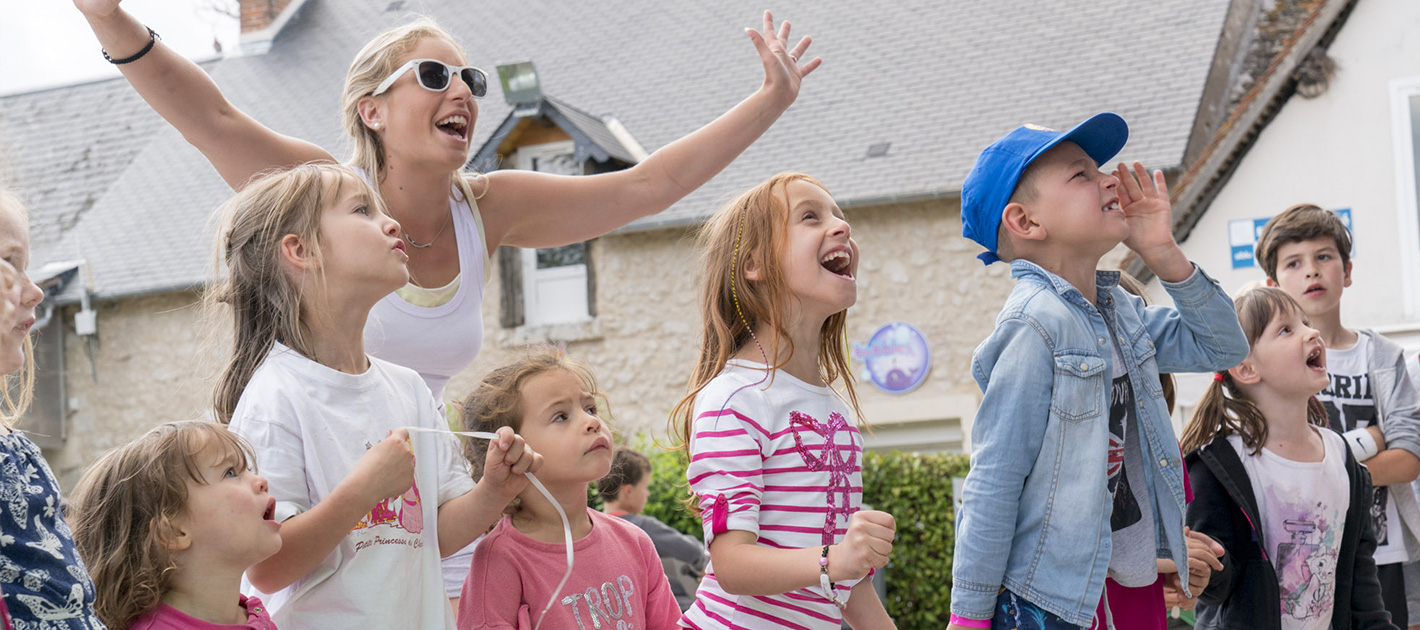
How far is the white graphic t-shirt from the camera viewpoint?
14.7ft

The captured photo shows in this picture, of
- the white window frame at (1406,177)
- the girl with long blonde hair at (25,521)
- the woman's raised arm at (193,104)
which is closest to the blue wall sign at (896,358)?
the white window frame at (1406,177)

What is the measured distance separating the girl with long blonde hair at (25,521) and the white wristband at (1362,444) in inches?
155

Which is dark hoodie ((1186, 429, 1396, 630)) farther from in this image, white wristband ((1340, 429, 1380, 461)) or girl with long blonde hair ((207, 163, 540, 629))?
girl with long blonde hair ((207, 163, 540, 629))

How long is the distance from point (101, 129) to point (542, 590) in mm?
18044

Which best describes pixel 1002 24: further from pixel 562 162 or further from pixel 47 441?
pixel 47 441

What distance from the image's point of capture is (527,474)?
2.71m

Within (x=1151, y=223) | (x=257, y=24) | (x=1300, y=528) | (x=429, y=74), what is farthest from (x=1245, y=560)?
(x=257, y=24)

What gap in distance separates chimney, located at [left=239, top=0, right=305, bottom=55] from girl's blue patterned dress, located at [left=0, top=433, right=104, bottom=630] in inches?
694

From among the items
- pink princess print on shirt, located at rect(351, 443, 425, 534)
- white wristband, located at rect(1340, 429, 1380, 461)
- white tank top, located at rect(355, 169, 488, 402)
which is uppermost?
white tank top, located at rect(355, 169, 488, 402)

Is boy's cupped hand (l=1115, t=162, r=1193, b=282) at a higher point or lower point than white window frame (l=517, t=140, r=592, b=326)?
lower

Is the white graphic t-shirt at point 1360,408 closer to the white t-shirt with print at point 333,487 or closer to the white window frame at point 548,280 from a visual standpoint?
the white t-shirt with print at point 333,487

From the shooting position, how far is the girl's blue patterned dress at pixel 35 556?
1976 mm

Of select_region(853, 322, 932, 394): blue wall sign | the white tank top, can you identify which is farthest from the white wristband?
select_region(853, 322, 932, 394): blue wall sign

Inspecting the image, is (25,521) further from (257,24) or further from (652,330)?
(257,24)
